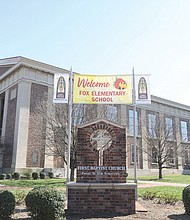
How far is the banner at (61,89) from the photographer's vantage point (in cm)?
1195

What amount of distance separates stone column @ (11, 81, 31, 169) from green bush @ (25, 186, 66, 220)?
73.2ft

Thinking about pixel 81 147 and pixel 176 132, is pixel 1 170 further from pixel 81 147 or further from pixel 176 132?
pixel 176 132

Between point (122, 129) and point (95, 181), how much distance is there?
2042mm

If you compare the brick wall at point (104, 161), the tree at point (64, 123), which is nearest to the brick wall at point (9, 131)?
the tree at point (64, 123)

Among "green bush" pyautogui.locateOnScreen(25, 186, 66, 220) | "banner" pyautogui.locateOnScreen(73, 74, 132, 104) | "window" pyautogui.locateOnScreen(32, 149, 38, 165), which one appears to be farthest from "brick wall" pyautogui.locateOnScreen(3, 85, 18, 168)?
"green bush" pyautogui.locateOnScreen(25, 186, 66, 220)

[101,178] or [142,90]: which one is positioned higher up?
[142,90]

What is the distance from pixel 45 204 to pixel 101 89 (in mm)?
5597

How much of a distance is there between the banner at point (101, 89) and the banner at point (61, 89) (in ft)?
2.45

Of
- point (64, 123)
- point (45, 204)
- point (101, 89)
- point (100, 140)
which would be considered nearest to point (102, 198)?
point (100, 140)

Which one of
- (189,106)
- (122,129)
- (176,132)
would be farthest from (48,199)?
(189,106)

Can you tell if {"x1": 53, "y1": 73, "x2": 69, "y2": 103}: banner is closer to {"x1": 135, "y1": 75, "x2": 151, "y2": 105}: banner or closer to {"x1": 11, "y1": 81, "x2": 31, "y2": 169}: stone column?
{"x1": 135, "y1": 75, "x2": 151, "y2": 105}: banner

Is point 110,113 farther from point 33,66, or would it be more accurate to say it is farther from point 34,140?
point 33,66

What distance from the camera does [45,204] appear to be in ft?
23.5

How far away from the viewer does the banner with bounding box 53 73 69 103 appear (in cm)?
1195
